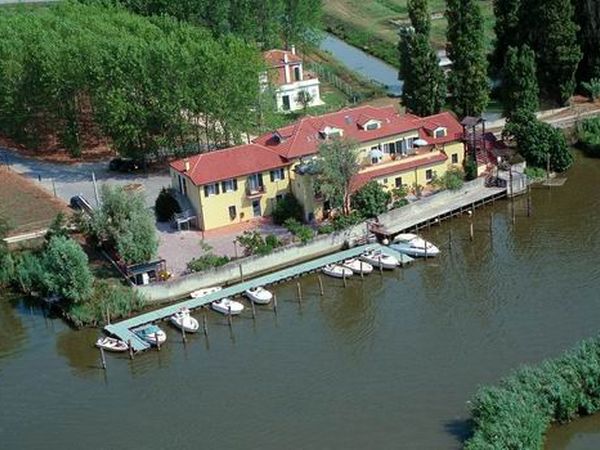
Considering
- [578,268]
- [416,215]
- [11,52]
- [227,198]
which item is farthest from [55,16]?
[578,268]

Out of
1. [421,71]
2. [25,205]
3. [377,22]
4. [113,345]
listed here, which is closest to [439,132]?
[421,71]

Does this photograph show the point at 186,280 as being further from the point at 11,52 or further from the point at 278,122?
the point at 11,52

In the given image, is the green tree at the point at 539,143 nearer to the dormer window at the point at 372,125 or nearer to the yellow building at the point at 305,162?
the yellow building at the point at 305,162

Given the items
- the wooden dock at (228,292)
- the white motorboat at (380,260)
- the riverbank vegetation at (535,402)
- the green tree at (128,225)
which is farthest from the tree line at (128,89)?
the riverbank vegetation at (535,402)

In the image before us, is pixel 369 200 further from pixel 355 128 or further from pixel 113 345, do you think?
pixel 113 345

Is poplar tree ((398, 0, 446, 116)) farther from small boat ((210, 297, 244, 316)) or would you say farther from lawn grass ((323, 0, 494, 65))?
lawn grass ((323, 0, 494, 65))

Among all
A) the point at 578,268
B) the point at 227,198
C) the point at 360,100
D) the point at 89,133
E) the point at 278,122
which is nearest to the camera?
the point at 578,268

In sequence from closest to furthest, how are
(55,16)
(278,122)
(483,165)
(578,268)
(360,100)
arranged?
1. (578,268)
2. (483,165)
3. (278,122)
4. (360,100)
5. (55,16)
